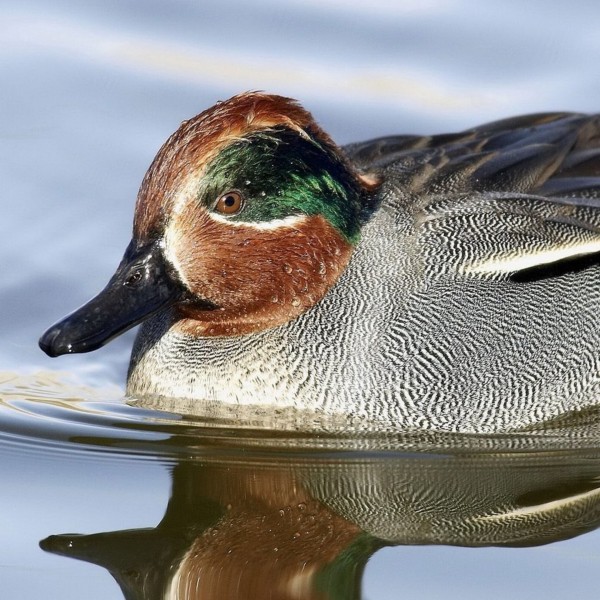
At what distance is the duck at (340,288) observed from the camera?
7.04m

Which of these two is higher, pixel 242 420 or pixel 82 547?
pixel 242 420

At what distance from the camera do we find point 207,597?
6.22m

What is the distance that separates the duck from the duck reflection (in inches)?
10.6

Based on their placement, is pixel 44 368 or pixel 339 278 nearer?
pixel 339 278

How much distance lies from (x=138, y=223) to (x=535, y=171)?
2233mm

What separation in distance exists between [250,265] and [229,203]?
0.35 m

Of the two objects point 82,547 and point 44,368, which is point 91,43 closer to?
point 44,368

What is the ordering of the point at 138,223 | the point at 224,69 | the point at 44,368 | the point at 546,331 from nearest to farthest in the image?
the point at 138,223
the point at 546,331
the point at 44,368
the point at 224,69

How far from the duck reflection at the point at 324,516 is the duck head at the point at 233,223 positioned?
78 cm

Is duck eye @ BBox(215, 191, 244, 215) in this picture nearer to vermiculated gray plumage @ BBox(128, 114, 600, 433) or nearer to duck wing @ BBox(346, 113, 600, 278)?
vermiculated gray plumage @ BBox(128, 114, 600, 433)

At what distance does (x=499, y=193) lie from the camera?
775 centimetres

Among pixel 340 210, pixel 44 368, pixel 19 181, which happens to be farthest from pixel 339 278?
pixel 19 181

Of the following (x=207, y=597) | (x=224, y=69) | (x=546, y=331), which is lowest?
(x=207, y=597)

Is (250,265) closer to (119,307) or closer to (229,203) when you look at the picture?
(229,203)
